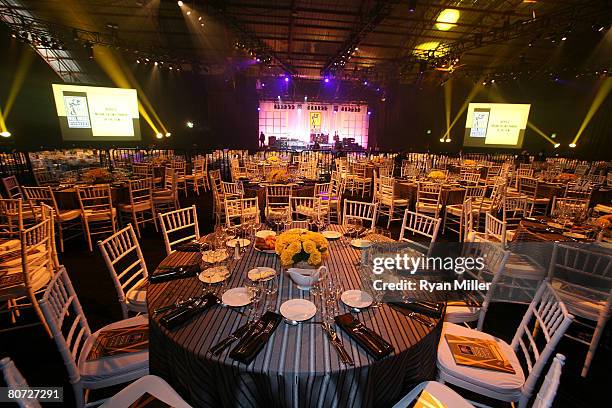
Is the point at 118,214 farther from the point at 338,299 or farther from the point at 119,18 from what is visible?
the point at 119,18

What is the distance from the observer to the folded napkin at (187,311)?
1443 millimetres

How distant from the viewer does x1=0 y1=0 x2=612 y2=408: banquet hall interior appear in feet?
4.73

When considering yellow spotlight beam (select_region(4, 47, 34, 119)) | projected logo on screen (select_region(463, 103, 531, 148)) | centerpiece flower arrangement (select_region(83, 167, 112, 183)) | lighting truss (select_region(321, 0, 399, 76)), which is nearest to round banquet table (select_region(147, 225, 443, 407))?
centerpiece flower arrangement (select_region(83, 167, 112, 183))

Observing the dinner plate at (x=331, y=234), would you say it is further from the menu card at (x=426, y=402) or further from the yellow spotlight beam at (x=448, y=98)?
the yellow spotlight beam at (x=448, y=98)

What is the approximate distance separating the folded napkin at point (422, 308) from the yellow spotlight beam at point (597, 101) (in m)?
16.6

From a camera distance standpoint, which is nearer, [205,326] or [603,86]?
[205,326]

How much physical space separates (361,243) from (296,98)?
52.8ft

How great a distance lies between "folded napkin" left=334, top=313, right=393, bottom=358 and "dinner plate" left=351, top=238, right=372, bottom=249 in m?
0.96

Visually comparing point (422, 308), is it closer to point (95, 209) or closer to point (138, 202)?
point (138, 202)

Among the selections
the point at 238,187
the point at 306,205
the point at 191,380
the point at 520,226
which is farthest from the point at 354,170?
the point at 191,380

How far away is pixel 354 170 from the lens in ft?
28.0

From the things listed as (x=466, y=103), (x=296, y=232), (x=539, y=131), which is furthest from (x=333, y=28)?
(x=539, y=131)

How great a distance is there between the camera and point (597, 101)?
12.5 metres

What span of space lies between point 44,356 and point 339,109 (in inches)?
682
